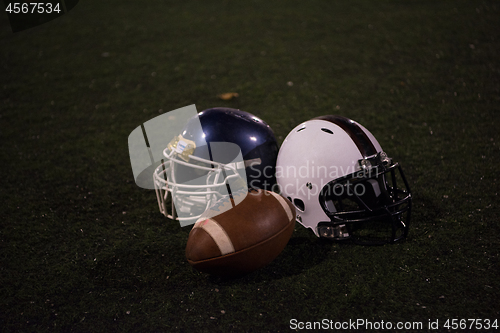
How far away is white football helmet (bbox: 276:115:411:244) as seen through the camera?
1.95 meters

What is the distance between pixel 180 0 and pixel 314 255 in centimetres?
507

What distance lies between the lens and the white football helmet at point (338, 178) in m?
1.95

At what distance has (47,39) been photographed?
5086 mm

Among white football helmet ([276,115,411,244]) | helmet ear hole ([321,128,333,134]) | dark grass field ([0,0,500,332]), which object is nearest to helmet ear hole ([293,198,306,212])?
white football helmet ([276,115,411,244])

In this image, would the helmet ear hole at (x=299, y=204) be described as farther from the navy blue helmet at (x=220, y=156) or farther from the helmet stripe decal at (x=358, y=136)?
the helmet stripe decal at (x=358, y=136)

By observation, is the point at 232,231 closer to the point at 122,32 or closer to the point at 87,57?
the point at 87,57

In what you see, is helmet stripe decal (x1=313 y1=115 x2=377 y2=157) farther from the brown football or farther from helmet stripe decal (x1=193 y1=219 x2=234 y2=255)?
helmet stripe decal (x1=193 y1=219 x2=234 y2=255)

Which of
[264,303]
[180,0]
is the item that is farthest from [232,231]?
[180,0]

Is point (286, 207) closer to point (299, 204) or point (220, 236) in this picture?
point (299, 204)

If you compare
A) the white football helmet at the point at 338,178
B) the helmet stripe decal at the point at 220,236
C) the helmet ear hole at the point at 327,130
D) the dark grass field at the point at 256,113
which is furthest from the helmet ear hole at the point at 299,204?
the helmet stripe decal at the point at 220,236

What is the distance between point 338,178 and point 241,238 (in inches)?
20.5

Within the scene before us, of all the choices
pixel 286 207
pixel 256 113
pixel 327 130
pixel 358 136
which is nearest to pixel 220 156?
pixel 286 207

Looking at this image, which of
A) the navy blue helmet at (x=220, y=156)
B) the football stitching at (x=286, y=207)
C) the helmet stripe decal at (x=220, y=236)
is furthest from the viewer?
the navy blue helmet at (x=220, y=156)

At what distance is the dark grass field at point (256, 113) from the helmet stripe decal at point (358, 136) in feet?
1.59
